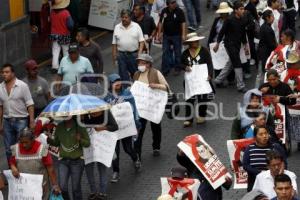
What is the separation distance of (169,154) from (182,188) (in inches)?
165

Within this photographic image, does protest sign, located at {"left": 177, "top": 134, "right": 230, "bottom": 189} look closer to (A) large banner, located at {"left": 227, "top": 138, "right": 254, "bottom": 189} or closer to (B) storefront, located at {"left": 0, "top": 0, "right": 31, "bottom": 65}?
(A) large banner, located at {"left": 227, "top": 138, "right": 254, "bottom": 189}

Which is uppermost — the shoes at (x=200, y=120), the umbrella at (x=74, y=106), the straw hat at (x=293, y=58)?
the straw hat at (x=293, y=58)

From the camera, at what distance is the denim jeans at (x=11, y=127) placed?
543 inches

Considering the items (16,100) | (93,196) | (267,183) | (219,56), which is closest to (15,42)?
(219,56)

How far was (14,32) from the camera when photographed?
743 inches

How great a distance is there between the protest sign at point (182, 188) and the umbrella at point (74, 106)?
5.94ft

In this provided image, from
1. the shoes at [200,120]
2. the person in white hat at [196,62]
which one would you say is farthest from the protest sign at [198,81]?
the shoes at [200,120]

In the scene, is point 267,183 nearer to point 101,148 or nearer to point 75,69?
point 101,148

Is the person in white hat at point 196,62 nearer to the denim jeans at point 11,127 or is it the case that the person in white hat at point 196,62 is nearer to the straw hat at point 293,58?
the straw hat at point 293,58

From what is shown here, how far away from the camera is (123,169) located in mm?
14391

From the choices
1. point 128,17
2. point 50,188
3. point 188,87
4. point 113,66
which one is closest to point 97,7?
point 113,66

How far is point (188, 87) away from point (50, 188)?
4.47 meters

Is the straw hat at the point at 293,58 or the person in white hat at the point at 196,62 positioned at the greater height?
the straw hat at the point at 293,58

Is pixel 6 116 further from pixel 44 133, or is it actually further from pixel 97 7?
pixel 97 7
